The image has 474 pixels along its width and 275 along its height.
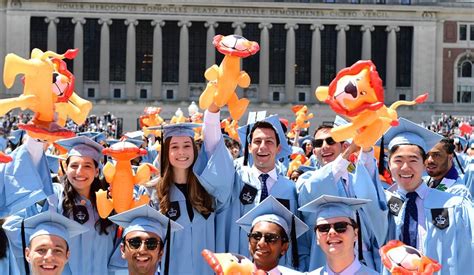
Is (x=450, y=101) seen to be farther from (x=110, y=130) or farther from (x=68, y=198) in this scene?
(x=68, y=198)

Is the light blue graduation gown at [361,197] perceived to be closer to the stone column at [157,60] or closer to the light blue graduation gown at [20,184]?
the light blue graduation gown at [20,184]

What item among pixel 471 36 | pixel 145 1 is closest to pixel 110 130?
pixel 145 1

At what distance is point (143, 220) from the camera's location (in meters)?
7.74

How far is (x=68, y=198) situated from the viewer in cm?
898

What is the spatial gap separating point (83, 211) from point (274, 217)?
7.30 ft

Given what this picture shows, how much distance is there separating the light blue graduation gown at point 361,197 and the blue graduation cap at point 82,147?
84.8 inches

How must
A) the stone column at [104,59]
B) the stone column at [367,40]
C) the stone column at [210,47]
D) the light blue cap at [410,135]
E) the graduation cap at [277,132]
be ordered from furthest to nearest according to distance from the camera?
1. the stone column at [367,40]
2. the stone column at [210,47]
3. the stone column at [104,59]
4. the graduation cap at [277,132]
5. the light blue cap at [410,135]

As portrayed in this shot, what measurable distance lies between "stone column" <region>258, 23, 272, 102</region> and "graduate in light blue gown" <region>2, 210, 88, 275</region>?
5268cm

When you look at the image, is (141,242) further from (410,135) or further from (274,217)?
(410,135)

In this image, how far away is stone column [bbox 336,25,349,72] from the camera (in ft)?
199

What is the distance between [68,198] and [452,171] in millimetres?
4921

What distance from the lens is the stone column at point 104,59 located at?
2346 inches

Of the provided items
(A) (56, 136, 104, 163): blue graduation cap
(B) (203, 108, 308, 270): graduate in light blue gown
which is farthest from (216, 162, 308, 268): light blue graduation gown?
(A) (56, 136, 104, 163): blue graduation cap

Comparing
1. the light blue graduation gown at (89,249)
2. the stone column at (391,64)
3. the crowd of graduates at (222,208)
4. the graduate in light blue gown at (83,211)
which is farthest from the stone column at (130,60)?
the light blue graduation gown at (89,249)
